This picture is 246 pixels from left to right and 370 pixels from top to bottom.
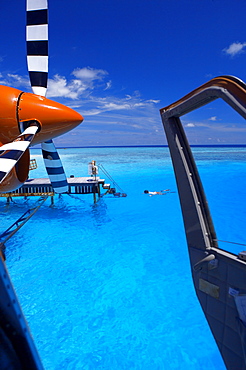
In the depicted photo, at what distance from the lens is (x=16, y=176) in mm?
6422

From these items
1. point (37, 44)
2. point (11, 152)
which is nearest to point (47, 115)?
point (11, 152)

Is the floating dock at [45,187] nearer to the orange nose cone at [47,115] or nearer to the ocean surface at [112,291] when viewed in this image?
the ocean surface at [112,291]

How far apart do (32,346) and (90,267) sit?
40.6 feet

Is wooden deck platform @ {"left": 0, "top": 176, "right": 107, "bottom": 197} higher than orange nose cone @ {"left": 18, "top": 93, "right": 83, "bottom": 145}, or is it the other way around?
orange nose cone @ {"left": 18, "top": 93, "right": 83, "bottom": 145}

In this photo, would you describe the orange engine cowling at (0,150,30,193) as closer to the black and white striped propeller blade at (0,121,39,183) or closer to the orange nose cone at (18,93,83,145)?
the orange nose cone at (18,93,83,145)

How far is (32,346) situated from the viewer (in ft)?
3.87

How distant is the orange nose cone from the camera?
19.9 feet

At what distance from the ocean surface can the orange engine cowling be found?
6.03 meters

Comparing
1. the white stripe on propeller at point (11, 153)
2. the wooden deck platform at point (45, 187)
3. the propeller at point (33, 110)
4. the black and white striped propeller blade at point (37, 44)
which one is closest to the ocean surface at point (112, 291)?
the wooden deck platform at point (45, 187)

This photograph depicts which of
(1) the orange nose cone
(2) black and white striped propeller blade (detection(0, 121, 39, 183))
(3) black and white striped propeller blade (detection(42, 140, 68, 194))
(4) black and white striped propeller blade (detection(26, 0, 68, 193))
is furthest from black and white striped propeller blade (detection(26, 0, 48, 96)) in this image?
(2) black and white striped propeller blade (detection(0, 121, 39, 183))

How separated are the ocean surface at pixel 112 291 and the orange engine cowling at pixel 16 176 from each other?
237 inches

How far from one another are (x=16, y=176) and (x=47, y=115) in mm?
2037

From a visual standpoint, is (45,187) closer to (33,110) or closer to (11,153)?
(33,110)

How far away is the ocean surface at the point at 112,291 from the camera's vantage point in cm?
777
